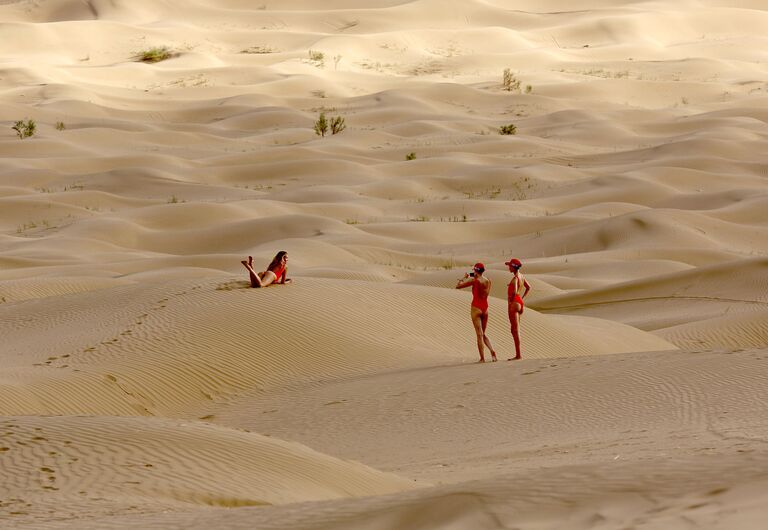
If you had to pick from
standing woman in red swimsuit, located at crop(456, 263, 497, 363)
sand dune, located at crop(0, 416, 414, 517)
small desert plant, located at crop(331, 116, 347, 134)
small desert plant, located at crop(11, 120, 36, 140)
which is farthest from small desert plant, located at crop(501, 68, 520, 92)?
sand dune, located at crop(0, 416, 414, 517)

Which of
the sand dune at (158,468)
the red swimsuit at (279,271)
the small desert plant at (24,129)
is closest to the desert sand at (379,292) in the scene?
the sand dune at (158,468)

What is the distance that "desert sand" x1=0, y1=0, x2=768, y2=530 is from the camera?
6.34 meters

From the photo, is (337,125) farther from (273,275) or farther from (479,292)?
(479,292)

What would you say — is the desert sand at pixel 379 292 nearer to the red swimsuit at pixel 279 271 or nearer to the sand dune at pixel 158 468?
the sand dune at pixel 158 468

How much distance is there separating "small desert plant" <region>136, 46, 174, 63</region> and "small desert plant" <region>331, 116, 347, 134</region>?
1584cm

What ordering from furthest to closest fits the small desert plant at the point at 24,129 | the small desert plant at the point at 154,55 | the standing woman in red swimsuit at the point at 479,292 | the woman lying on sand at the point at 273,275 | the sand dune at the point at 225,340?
the small desert plant at the point at 154,55
the small desert plant at the point at 24,129
the woman lying on sand at the point at 273,275
the sand dune at the point at 225,340
the standing woman in red swimsuit at the point at 479,292

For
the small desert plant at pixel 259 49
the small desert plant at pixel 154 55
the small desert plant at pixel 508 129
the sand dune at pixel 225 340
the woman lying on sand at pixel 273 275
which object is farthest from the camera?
the small desert plant at pixel 259 49

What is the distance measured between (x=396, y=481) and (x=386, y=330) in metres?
5.28

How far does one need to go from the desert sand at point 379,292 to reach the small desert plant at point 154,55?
147mm

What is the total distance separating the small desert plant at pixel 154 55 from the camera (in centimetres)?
4909

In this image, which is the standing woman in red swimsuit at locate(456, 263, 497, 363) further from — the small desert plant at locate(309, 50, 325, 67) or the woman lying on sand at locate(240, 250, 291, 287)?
the small desert plant at locate(309, 50, 325, 67)

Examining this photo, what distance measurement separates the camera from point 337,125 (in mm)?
34594

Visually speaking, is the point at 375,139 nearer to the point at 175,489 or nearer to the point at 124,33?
the point at 124,33

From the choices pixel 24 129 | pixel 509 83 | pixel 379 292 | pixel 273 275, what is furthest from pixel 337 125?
pixel 273 275
